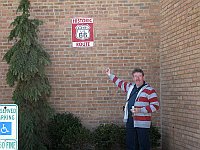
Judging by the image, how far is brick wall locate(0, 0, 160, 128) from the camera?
8.56 m

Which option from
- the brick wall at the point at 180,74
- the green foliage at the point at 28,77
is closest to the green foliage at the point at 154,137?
the brick wall at the point at 180,74

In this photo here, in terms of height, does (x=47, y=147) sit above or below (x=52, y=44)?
below

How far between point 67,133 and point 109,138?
2.98 ft

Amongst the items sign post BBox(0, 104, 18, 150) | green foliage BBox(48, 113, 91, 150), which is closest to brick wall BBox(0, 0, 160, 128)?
green foliage BBox(48, 113, 91, 150)

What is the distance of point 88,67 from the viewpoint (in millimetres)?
8578

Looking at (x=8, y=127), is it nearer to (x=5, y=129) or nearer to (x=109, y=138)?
(x=5, y=129)

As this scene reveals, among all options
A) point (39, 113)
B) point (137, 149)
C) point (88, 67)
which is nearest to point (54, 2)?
point (88, 67)

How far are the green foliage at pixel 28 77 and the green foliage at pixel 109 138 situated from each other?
3.84 feet

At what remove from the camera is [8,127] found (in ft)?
17.2

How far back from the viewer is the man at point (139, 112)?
6.91m

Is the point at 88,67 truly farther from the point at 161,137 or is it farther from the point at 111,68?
the point at 161,137

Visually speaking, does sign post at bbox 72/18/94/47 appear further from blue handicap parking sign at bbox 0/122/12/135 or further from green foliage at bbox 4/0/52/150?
blue handicap parking sign at bbox 0/122/12/135

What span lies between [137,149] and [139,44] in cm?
254

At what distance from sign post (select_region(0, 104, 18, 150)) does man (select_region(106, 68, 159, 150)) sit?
8.05ft
